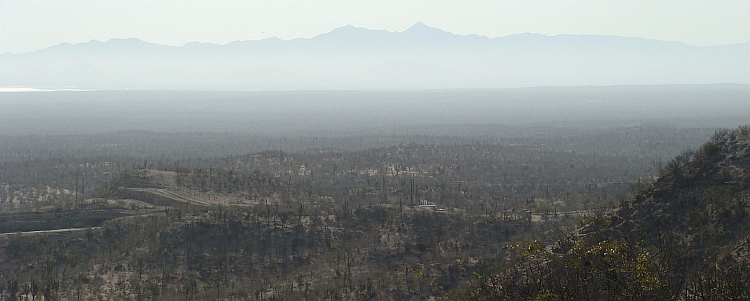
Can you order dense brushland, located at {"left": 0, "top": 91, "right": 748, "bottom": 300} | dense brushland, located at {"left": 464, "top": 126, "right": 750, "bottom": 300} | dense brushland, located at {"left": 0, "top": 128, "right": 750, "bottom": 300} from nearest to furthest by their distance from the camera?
1. dense brushland, located at {"left": 464, "top": 126, "right": 750, "bottom": 300}
2. dense brushland, located at {"left": 0, "top": 91, "right": 748, "bottom": 300}
3. dense brushland, located at {"left": 0, "top": 128, "right": 750, "bottom": 300}

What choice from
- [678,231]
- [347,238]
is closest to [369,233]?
[347,238]

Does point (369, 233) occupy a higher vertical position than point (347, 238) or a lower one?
higher

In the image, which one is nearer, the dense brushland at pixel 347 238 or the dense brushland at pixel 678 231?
the dense brushland at pixel 678 231

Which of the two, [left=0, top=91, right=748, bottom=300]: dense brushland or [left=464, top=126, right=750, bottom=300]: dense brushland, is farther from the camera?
[left=0, top=91, right=748, bottom=300]: dense brushland

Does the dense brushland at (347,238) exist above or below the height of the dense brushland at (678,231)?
below

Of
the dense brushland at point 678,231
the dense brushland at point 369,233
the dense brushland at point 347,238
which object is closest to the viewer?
the dense brushland at point 678,231

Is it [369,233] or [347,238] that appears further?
[369,233]

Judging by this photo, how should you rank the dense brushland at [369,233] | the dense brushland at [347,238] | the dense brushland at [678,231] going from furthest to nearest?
the dense brushland at [347,238], the dense brushland at [369,233], the dense brushland at [678,231]

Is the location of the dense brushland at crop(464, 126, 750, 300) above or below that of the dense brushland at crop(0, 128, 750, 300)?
above

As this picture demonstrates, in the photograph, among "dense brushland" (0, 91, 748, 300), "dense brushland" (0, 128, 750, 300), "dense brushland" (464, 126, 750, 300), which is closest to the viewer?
"dense brushland" (464, 126, 750, 300)

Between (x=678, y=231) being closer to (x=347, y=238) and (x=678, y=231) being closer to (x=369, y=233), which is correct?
(x=369, y=233)

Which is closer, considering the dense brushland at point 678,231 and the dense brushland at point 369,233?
the dense brushland at point 678,231
